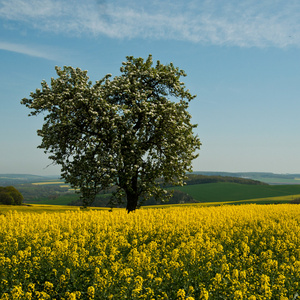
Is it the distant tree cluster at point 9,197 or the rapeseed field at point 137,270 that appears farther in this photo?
the distant tree cluster at point 9,197

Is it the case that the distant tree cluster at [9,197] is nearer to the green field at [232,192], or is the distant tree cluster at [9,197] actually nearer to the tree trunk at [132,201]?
the tree trunk at [132,201]

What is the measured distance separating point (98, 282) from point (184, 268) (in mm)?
2725

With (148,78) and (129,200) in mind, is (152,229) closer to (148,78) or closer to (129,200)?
(129,200)

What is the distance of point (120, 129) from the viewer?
24.4 m

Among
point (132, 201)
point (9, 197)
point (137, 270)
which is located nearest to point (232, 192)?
point (9, 197)

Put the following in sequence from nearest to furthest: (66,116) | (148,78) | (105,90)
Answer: (66,116) → (105,90) → (148,78)

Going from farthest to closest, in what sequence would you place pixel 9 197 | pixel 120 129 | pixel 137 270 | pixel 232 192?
pixel 232 192, pixel 9 197, pixel 120 129, pixel 137 270

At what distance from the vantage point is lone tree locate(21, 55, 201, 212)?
24062 millimetres

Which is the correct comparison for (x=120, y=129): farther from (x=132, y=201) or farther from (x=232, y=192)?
(x=232, y=192)

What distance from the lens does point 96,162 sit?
957 inches

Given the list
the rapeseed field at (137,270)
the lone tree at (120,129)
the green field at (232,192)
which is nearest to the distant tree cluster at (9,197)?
the lone tree at (120,129)

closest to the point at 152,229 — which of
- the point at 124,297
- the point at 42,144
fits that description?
the point at 124,297

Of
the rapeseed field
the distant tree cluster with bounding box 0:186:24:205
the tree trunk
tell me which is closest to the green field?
the distant tree cluster with bounding box 0:186:24:205

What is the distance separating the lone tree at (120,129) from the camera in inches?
947
